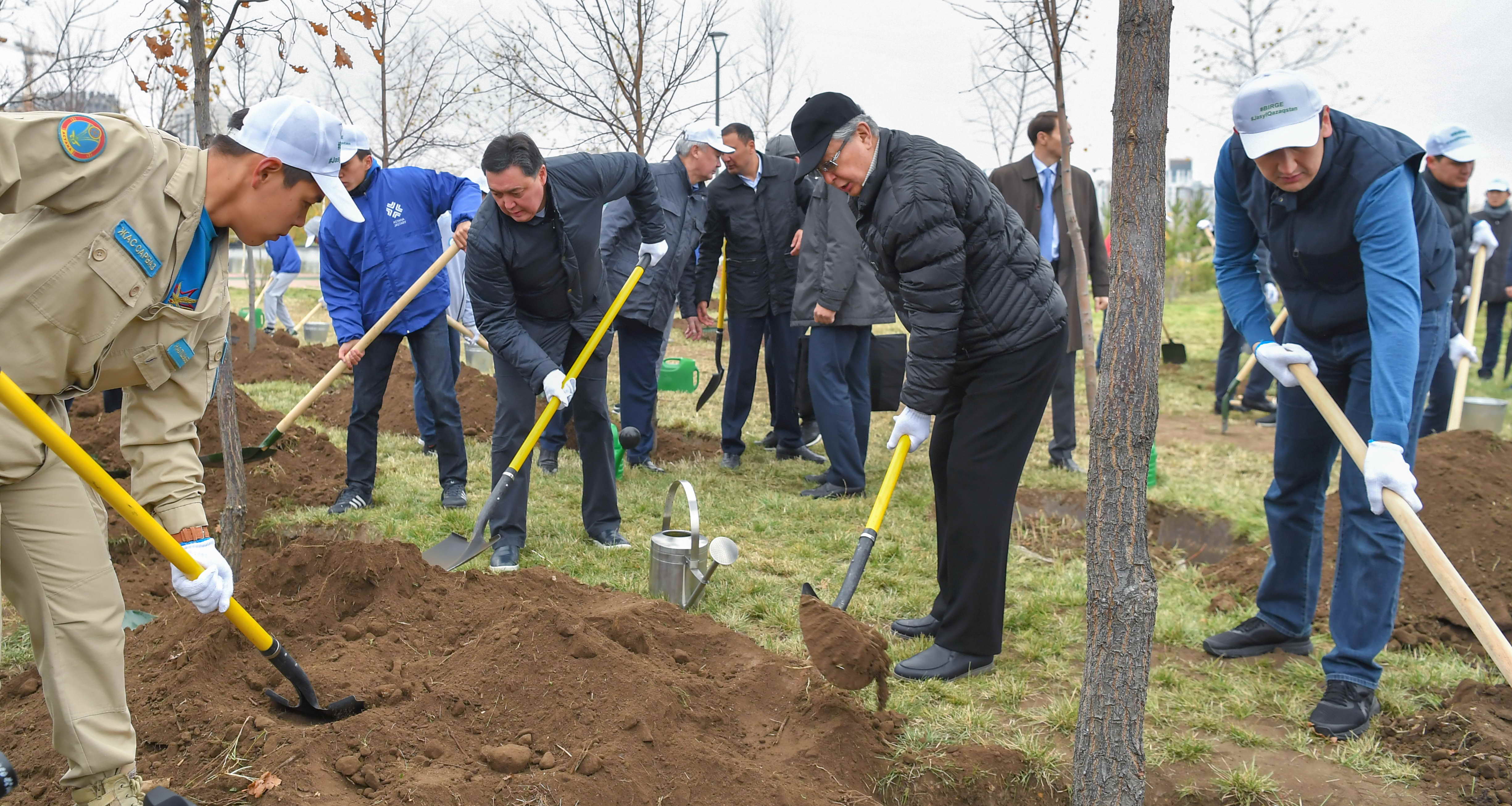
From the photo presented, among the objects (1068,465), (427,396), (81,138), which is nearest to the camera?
(81,138)

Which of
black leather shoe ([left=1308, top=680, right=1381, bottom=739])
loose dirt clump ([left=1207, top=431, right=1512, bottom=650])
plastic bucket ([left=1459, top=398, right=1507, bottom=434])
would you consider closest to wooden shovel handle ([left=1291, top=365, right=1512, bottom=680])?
black leather shoe ([left=1308, top=680, right=1381, bottom=739])

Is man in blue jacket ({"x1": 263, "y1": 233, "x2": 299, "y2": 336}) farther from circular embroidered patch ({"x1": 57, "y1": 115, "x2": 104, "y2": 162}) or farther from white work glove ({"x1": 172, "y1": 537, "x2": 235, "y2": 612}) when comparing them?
circular embroidered patch ({"x1": 57, "y1": 115, "x2": 104, "y2": 162})

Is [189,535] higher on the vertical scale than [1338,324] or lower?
lower

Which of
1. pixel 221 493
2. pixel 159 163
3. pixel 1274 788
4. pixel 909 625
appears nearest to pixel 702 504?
pixel 909 625

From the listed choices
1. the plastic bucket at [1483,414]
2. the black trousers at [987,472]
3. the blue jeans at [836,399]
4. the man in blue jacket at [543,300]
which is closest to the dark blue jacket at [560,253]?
the man in blue jacket at [543,300]

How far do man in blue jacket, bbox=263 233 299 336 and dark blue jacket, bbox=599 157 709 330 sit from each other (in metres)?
6.31

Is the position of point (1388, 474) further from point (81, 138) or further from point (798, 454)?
point (798, 454)

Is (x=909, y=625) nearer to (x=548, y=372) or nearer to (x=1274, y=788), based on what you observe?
(x=1274, y=788)

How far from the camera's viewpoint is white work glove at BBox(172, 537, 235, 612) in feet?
7.84

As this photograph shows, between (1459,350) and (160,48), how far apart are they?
7.26 m

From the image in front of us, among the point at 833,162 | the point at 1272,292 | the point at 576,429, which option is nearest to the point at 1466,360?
the point at 1272,292

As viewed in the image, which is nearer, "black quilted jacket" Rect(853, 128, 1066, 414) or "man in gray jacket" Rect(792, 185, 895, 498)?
"black quilted jacket" Rect(853, 128, 1066, 414)

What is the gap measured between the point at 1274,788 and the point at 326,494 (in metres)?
4.81

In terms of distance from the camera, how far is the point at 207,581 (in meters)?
2.39
